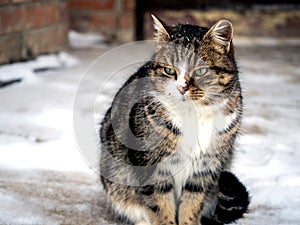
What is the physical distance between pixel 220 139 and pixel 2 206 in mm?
945

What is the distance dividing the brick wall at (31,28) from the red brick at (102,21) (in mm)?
657

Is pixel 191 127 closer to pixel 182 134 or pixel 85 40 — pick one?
pixel 182 134

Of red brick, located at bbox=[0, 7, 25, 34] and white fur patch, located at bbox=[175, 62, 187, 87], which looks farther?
red brick, located at bbox=[0, 7, 25, 34]

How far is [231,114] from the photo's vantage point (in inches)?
93.7

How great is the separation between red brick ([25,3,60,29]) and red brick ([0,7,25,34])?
0.07 meters

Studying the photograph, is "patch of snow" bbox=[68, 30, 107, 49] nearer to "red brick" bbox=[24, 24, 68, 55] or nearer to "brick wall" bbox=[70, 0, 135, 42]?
"brick wall" bbox=[70, 0, 135, 42]

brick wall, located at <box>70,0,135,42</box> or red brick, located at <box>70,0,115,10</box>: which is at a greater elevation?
red brick, located at <box>70,0,115,10</box>

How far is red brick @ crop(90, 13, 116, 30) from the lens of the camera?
5.79 meters

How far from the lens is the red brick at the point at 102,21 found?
5.79 metres

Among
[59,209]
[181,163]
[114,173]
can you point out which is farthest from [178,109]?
[59,209]

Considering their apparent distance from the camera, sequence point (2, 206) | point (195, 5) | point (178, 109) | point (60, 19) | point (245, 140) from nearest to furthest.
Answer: point (178, 109)
point (2, 206)
point (245, 140)
point (60, 19)
point (195, 5)

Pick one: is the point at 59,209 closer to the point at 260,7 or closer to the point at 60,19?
the point at 60,19

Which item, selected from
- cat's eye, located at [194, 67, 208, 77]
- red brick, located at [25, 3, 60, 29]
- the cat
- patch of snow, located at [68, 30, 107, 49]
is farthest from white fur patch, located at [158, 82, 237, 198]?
patch of snow, located at [68, 30, 107, 49]

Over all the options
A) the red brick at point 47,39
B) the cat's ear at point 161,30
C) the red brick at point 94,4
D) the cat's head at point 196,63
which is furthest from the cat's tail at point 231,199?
the red brick at point 94,4
